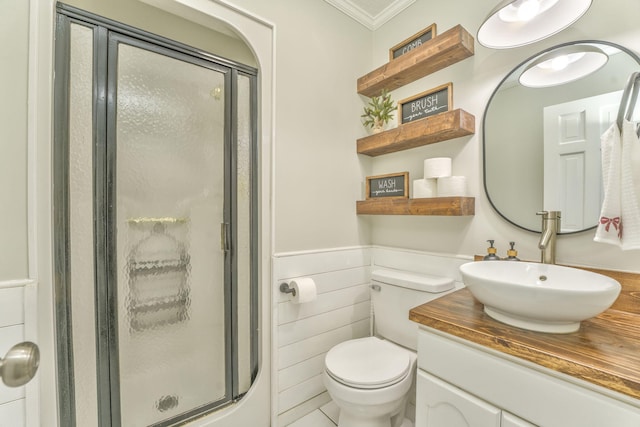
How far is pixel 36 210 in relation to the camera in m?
0.92

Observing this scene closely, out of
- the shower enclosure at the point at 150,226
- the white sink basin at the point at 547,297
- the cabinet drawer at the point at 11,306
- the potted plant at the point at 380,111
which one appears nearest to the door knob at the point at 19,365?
the cabinet drawer at the point at 11,306

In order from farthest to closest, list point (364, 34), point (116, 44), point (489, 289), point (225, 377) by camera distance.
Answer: point (364, 34) < point (225, 377) < point (116, 44) < point (489, 289)

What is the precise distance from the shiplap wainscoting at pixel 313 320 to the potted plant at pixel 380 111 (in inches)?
32.6

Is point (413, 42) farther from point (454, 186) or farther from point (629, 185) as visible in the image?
point (629, 185)

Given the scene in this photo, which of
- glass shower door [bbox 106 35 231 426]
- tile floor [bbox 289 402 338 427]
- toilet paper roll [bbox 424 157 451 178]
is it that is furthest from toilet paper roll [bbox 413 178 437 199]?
tile floor [bbox 289 402 338 427]

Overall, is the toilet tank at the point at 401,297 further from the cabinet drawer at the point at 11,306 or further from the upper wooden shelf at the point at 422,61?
the cabinet drawer at the point at 11,306

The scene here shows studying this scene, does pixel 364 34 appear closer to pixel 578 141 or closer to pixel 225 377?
pixel 578 141

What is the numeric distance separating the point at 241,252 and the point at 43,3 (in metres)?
1.23

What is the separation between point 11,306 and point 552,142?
2088 mm

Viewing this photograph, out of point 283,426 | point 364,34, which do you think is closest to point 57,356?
point 283,426

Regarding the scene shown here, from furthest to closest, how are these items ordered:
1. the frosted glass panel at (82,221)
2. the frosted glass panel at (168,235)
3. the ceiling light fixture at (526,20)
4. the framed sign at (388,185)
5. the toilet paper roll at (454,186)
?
1. the framed sign at (388,185)
2. the toilet paper roll at (454,186)
3. the frosted glass panel at (168,235)
4. the frosted glass panel at (82,221)
5. the ceiling light fixture at (526,20)

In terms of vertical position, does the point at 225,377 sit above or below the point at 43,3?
below

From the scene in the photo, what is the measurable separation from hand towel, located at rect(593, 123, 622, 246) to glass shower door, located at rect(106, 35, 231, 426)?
158 cm

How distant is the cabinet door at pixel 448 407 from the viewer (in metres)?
0.77
